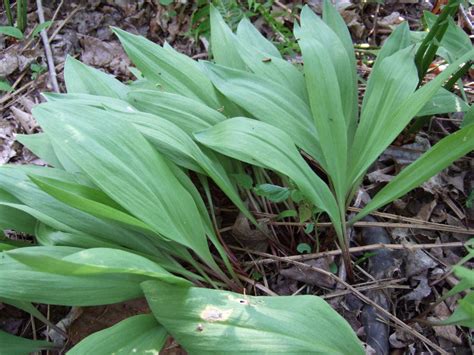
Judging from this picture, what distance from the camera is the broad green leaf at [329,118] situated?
Result: 112cm

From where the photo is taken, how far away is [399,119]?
1075 mm

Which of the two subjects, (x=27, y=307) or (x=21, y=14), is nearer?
(x=27, y=307)

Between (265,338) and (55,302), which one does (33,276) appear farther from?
(265,338)

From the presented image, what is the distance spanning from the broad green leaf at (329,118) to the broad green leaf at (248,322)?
1.15 ft

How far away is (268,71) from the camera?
1.28 m

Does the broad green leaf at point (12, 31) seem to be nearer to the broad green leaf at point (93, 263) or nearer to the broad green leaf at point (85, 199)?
the broad green leaf at point (85, 199)

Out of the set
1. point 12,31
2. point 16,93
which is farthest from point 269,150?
point 12,31

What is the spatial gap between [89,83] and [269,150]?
1.97ft

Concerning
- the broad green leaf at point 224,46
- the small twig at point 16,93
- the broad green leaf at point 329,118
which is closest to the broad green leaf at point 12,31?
the small twig at point 16,93

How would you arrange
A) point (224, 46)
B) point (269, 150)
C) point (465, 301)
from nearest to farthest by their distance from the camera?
point (465, 301), point (269, 150), point (224, 46)

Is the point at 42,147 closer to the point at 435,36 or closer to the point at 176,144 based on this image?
the point at 176,144

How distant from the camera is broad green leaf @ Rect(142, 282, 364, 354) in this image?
828 mm

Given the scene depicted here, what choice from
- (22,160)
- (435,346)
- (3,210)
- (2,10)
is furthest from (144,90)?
(2,10)

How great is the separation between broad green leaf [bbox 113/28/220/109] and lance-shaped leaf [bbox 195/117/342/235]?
0.75 ft
